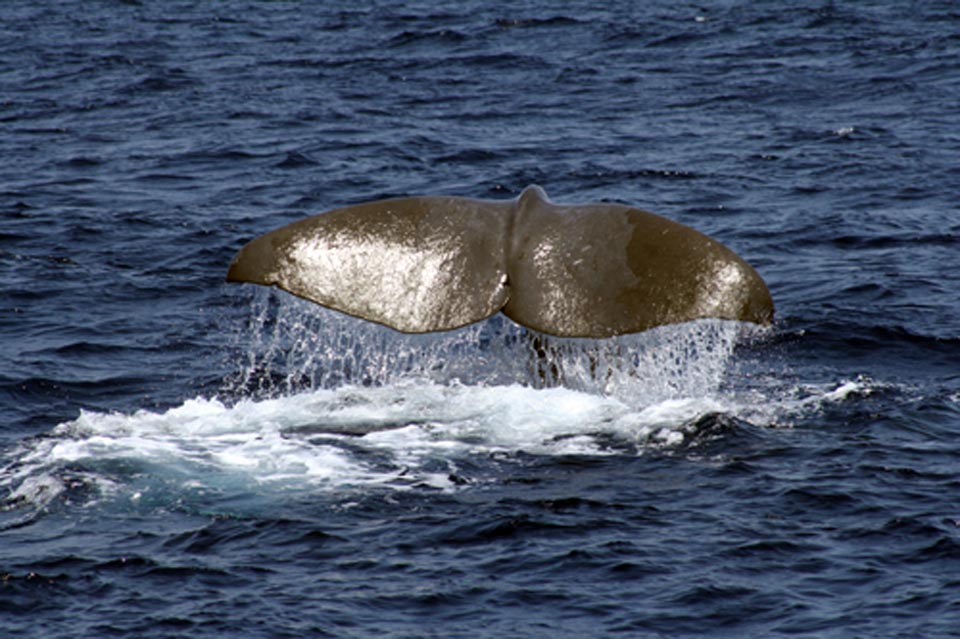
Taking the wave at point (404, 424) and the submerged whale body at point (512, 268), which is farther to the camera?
the wave at point (404, 424)

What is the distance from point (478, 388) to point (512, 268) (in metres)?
3.07

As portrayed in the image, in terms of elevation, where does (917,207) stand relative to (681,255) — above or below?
below

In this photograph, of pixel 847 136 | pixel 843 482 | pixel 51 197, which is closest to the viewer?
pixel 843 482

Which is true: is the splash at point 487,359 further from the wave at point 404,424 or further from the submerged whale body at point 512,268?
the submerged whale body at point 512,268

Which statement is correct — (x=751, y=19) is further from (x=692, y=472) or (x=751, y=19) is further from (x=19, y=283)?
(x=692, y=472)

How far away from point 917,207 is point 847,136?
4.28 metres

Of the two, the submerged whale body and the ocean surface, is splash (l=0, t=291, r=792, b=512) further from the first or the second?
the submerged whale body

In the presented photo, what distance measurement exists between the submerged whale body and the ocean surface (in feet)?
2.49

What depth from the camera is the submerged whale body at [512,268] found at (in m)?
9.66

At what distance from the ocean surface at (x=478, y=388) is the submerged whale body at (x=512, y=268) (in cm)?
76

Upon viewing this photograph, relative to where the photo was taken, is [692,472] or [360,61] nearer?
[692,472]

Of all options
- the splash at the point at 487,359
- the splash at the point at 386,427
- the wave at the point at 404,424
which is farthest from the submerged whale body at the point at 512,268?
the wave at the point at 404,424

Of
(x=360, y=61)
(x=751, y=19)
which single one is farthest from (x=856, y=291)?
(x=751, y=19)

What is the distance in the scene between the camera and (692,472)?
11.5m
